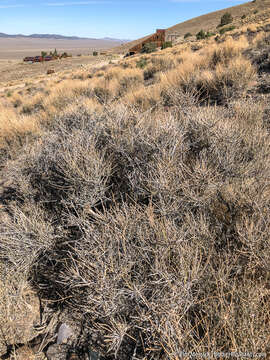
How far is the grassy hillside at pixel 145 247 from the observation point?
1497mm

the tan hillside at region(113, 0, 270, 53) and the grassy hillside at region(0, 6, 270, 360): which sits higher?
the tan hillside at region(113, 0, 270, 53)

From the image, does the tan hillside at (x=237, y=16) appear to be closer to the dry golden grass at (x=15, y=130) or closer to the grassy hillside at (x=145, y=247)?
the dry golden grass at (x=15, y=130)

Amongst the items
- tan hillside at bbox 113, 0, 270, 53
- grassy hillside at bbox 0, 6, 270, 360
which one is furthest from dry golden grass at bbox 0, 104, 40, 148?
tan hillside at bbox 113, 0, 270, 53

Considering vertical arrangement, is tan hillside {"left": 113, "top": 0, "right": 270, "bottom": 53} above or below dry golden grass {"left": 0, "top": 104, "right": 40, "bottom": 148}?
above

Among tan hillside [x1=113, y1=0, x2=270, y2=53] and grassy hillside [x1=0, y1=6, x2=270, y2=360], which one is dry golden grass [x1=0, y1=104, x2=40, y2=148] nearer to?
grassy hillside [x1=0, y1=6, x2=270, y2=360]

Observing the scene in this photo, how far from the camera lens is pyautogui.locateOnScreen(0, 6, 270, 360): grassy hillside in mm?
1497

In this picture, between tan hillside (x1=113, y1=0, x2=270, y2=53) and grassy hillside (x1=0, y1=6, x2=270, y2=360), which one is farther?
tan hillside (x1=113, y1=0, x2=270, y2=53)

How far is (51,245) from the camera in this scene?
2.50m

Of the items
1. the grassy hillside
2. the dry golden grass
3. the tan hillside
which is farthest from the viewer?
the tan hillside

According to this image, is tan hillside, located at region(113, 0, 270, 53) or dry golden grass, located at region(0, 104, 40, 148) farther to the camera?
tan hillside, located at region(113, 0, 270, 53)

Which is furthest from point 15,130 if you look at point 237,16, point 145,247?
point 237,16

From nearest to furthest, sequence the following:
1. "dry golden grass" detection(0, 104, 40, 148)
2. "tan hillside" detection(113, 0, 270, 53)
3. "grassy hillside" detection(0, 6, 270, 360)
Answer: "grassy hillside" detection(0, 6, 270, 360)
"dry golden grass" detection(0, 104, 40, 148)
"tan hillside" detection(113, 0, 270, 53)

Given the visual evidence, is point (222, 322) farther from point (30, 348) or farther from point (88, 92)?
point (88, 92)

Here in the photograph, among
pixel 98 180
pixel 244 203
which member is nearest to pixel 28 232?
pixel 98 180
